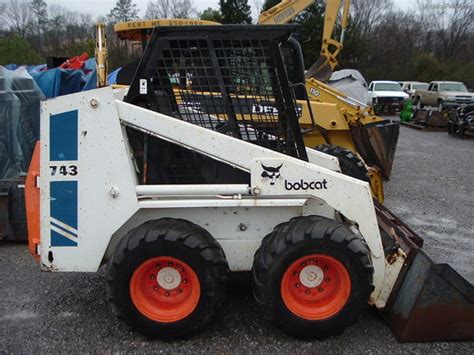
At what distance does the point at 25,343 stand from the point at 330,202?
2277 millimetres

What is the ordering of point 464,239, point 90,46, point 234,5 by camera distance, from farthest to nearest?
1. point 234,5
2. point 90,46
3. point 464,239

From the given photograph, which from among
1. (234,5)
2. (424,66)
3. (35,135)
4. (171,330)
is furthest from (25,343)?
(424,66)

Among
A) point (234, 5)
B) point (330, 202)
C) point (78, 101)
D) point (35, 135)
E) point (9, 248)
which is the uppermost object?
point (234, 5)

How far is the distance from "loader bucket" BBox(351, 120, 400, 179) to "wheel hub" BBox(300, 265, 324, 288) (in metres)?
5.15

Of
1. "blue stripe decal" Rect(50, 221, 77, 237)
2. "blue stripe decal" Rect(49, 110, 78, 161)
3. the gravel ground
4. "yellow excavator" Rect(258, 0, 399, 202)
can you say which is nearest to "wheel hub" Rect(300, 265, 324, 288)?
the gravel ground

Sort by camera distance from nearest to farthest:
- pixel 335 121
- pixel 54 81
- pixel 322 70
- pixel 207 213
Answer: pixel 207 213 → pixel 335 121 → pixel 54 81 → pixel 322 70

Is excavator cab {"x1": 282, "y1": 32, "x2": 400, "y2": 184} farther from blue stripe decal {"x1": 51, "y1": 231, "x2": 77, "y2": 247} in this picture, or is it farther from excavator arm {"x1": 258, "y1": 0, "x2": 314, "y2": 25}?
blue stripe decal {"x1": 51, "y1": 231, "x2": 77, "y2": 247}

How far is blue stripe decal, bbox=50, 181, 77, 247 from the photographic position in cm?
319

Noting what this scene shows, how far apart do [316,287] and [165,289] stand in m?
1.03

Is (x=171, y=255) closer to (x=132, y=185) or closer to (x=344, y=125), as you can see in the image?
(x=132, y=185)

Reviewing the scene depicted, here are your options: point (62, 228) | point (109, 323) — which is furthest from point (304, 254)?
point (62, 228)

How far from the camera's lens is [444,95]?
24.4 meters

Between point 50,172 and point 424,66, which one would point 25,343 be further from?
point 424,66

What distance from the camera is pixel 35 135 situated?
6.89m
